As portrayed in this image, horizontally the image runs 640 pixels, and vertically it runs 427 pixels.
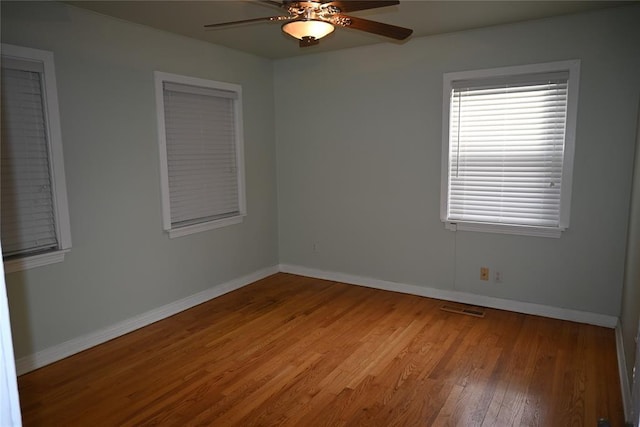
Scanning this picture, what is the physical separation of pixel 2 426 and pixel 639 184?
10.4 feet

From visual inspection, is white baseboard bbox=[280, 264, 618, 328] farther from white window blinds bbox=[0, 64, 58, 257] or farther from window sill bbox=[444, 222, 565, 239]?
white window blinds bbox=[0, 64, 58, 257]

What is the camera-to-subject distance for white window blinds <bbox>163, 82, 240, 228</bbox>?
153 inches

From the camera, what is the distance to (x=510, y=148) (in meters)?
3.73

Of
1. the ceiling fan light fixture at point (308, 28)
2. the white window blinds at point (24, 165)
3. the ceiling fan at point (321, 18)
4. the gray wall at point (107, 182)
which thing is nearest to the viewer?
the ceiling fan at point (321, 18)

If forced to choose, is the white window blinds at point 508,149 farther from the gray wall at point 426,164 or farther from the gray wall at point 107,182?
the gray wall at point 107,182

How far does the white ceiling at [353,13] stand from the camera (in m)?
3.07

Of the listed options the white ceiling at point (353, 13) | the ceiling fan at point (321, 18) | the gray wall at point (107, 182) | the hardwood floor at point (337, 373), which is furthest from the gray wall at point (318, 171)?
the ceiling fan at point (321, 18)

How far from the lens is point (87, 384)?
9.23ft

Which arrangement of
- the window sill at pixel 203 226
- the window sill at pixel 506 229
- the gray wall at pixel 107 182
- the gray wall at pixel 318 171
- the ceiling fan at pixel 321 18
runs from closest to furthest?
the ceiling fan at pixel 321 18
the gray wall at pixel 107 182
the gray wall at pixel 318 171
the window sill at pixel 506 229
the window sill at pixel 203 226

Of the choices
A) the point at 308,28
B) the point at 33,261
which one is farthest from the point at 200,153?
the point at 308,28

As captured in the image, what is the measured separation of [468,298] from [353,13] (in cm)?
271

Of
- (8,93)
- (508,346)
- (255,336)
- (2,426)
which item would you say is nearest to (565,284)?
(508,346)

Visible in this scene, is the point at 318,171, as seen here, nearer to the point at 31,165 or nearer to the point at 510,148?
the point at 510,148

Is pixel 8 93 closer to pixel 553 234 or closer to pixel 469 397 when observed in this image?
pixel 469 397
